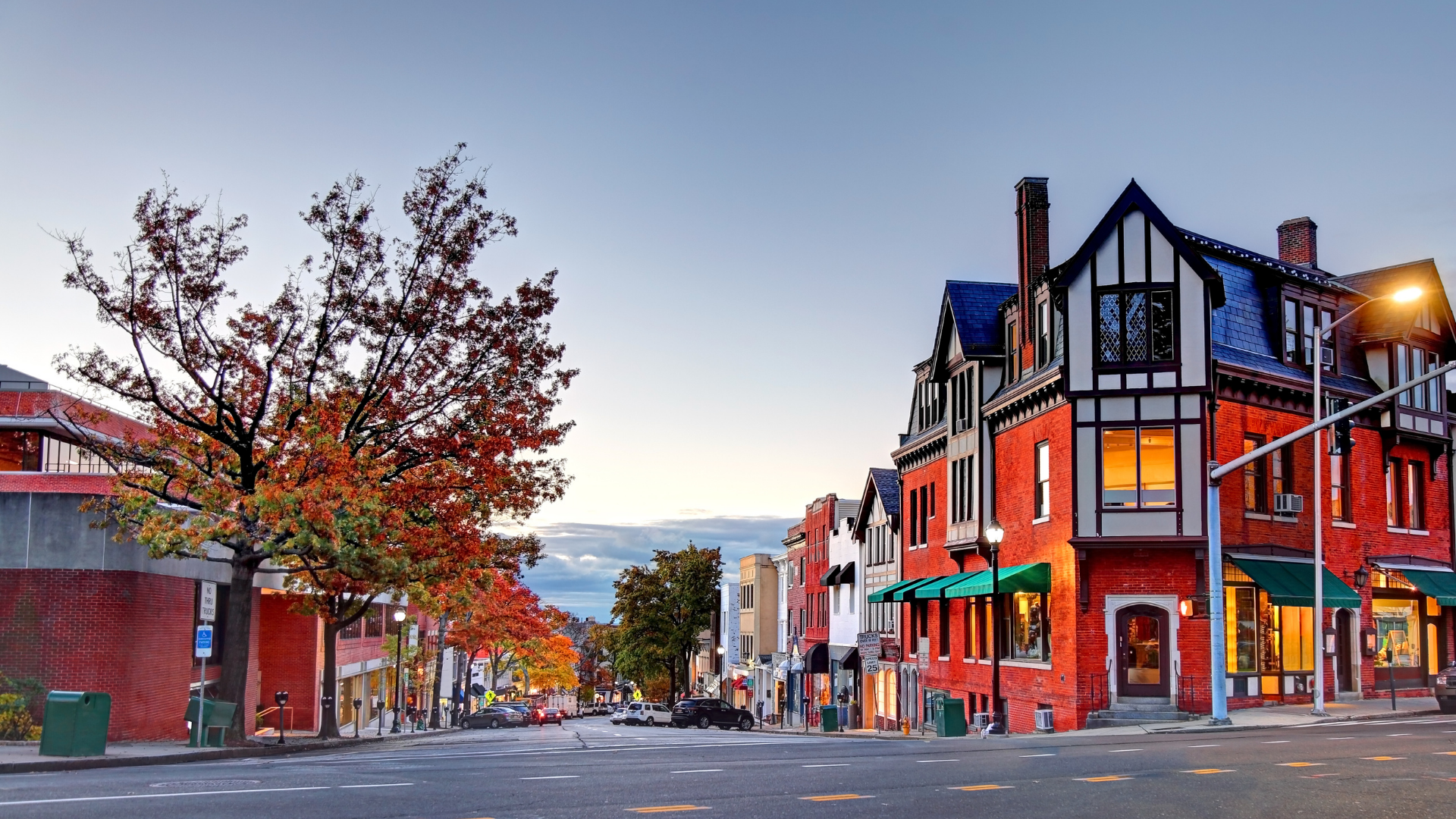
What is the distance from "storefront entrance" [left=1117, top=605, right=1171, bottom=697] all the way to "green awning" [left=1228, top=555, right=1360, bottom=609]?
265 cm

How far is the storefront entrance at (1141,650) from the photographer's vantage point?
3033cm

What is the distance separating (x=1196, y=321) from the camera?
3038 centimetres

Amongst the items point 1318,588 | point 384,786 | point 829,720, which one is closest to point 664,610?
point 829,720

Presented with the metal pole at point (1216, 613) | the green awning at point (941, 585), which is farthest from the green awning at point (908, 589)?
the metal pole at point (1216, 613)

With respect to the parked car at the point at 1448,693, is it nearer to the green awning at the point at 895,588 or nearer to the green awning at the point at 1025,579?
the green awning at the point at 1025,579

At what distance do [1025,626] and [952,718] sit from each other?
229 inches

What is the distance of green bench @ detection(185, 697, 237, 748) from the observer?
2398cm

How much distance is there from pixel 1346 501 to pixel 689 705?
109 feet

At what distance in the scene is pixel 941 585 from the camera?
128 feet

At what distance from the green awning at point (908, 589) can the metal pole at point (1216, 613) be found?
1517 cm

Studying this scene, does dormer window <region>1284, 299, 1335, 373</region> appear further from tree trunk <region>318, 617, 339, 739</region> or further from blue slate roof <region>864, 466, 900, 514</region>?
tree trunk <region>318, 617, 339, 739</region>

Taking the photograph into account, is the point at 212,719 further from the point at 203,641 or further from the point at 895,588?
the point at 895,588

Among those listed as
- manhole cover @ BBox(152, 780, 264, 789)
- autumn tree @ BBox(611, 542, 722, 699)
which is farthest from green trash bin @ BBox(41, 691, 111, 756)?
autumn tree @ BBox(611, 542, 722, 699)

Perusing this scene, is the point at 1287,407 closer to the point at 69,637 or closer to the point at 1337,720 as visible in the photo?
the point at 1337,720
